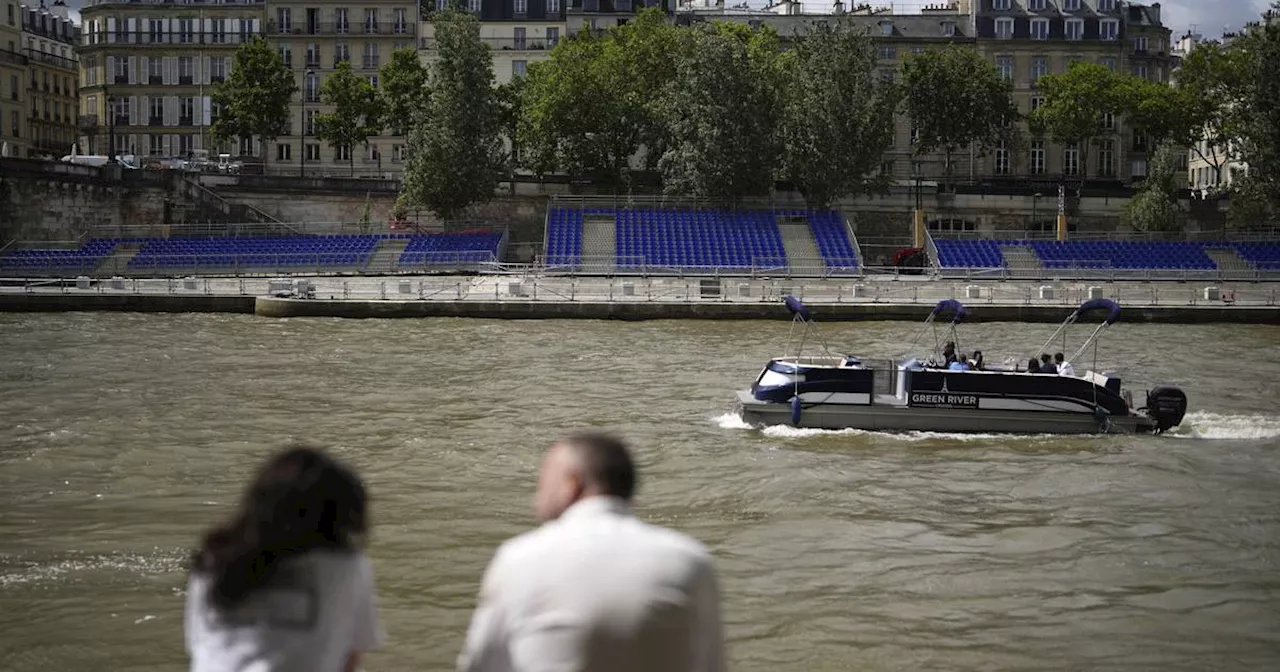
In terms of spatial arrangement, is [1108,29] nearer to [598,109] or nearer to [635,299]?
[598,109]

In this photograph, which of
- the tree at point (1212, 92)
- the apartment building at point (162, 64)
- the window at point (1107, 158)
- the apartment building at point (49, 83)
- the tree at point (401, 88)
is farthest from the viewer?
the apartment building at point (49, 83)

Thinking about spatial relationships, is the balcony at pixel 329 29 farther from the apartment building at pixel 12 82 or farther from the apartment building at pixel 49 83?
the apartment building at pixel 49 83

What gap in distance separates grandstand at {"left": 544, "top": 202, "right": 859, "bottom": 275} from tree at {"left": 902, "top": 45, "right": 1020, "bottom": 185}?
12.2 metres

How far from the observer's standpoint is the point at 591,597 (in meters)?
6.15

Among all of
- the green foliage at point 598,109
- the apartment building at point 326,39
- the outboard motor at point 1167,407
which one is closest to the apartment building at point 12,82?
the apartment building at point 326,39

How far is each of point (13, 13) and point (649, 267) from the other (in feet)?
190

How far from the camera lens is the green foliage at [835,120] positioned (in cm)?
7894

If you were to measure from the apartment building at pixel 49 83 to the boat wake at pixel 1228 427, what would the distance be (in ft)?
302

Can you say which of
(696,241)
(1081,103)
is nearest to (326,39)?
(696,241)

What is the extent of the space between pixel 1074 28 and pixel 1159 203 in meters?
25.1

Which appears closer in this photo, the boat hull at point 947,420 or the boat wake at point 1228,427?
the boat hull at point 947,420

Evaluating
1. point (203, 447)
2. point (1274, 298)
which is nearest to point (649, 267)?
point (1274, 298)

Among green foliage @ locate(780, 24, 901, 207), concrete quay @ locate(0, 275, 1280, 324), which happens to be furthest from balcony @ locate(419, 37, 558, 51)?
concrete quay @ locate(0, 275, 1280, 324)

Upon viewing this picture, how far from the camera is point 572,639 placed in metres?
6.20
